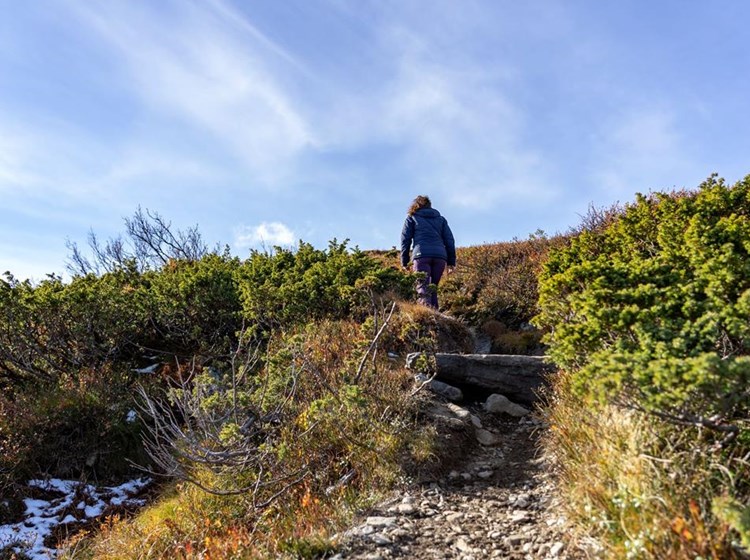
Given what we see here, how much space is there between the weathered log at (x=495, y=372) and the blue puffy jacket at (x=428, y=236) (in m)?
3.17

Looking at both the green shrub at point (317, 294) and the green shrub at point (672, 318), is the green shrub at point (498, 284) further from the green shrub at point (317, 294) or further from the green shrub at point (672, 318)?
the green shrub at point (672, 318)

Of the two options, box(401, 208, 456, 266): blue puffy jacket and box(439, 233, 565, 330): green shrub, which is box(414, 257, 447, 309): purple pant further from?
box(439, 233, 565, 330): green shrub

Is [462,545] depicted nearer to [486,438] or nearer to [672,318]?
[486,438]

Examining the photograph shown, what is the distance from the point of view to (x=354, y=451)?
5.42 m

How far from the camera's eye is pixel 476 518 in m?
4.31

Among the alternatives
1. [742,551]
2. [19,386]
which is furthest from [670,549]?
[19,386]

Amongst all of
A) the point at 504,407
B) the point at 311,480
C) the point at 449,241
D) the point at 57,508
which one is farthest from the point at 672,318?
the point at 57,508

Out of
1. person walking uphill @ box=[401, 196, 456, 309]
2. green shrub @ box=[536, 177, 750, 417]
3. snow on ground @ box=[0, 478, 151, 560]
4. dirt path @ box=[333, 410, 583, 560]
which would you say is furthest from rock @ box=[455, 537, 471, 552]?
person walking uphill @ box=[401, 196, 456, 309]

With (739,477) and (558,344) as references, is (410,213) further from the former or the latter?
(739,477)

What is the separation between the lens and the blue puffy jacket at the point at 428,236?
31.6 feet

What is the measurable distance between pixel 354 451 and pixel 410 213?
547 cm

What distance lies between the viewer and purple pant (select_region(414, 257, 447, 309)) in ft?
29.9

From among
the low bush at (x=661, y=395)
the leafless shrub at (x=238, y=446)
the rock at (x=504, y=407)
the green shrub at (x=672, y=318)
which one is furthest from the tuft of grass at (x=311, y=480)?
the green shrub at (x=672, y=318)

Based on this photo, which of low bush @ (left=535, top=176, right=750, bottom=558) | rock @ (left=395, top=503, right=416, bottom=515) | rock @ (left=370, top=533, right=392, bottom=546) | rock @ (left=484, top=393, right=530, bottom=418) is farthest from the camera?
rock @ (left=484, top=393, right=530, bottom=418)
